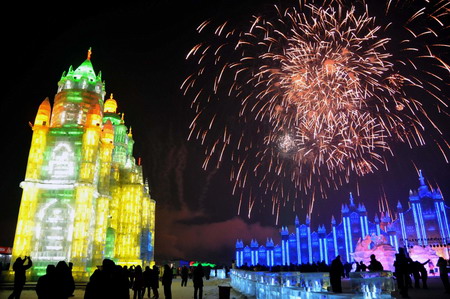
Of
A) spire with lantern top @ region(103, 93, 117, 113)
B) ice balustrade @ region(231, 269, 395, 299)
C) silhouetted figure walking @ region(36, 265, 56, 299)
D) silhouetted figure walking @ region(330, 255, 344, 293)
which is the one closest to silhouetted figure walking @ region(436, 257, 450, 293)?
silhouetted figure walking @ region(330, 255, 344, 293)

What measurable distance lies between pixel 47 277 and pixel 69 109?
111 ft

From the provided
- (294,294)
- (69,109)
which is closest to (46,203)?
(69,109)

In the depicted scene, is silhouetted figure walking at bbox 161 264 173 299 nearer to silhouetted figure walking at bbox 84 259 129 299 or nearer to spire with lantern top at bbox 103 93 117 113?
silhouetted figure walking at bbox 84 259 129 299

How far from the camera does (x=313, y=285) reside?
934cm

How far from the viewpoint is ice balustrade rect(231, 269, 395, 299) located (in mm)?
5816

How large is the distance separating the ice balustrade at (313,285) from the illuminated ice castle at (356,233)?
48.5 m

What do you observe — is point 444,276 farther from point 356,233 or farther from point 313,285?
point 356,233

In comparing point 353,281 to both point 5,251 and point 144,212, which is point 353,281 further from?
point 5,251

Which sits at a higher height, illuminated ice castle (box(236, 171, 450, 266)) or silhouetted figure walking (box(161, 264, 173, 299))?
illuminated ice castle (box(236, 171, 450, 266))

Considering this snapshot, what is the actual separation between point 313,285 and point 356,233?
67.5 m

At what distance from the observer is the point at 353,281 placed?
6.84 m

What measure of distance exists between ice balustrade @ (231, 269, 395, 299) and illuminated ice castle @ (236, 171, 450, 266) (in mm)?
48455

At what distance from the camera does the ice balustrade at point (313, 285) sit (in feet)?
19.1

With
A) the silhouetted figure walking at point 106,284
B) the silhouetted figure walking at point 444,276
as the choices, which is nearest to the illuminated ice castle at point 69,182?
the silhouetted figure walking at point 444,276
